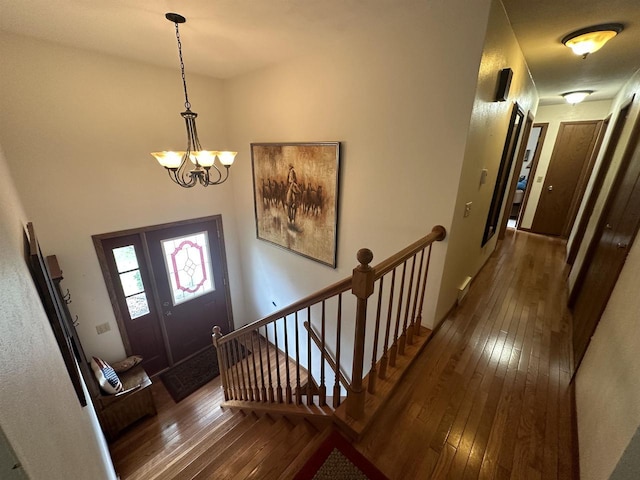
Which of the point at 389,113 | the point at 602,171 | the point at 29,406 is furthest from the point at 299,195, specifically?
the point at 602,171

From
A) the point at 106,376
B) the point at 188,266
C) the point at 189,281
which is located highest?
the point at 188,266

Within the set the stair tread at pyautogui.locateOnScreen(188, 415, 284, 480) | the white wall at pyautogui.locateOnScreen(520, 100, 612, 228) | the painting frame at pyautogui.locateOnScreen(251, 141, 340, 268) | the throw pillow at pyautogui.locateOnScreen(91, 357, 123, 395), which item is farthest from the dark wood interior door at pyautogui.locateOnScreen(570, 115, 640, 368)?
the throw pillow at pyautogui.locateOnScreen(91, 357, 123, 395)

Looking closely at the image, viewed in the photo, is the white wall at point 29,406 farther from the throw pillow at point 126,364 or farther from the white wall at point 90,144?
the throw pillow at point 126,364

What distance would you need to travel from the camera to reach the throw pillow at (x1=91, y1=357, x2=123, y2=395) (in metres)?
2.73

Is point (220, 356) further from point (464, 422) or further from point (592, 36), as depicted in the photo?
point (592, 36)

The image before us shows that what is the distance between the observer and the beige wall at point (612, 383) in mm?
934

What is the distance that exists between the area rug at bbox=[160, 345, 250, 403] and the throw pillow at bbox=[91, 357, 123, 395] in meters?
0.77

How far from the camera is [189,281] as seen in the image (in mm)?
3725

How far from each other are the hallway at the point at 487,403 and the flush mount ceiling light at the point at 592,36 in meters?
2.22

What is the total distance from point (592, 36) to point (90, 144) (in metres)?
4.45

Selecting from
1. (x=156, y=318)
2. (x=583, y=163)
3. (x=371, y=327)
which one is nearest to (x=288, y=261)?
(x=371, y=327)

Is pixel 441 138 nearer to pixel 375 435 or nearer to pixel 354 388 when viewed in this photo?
pixel 354 388

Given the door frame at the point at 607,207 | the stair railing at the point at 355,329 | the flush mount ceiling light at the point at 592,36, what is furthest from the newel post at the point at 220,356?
the flush mount ceiling light at the point at 592,36

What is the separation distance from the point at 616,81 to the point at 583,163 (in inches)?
64.2
